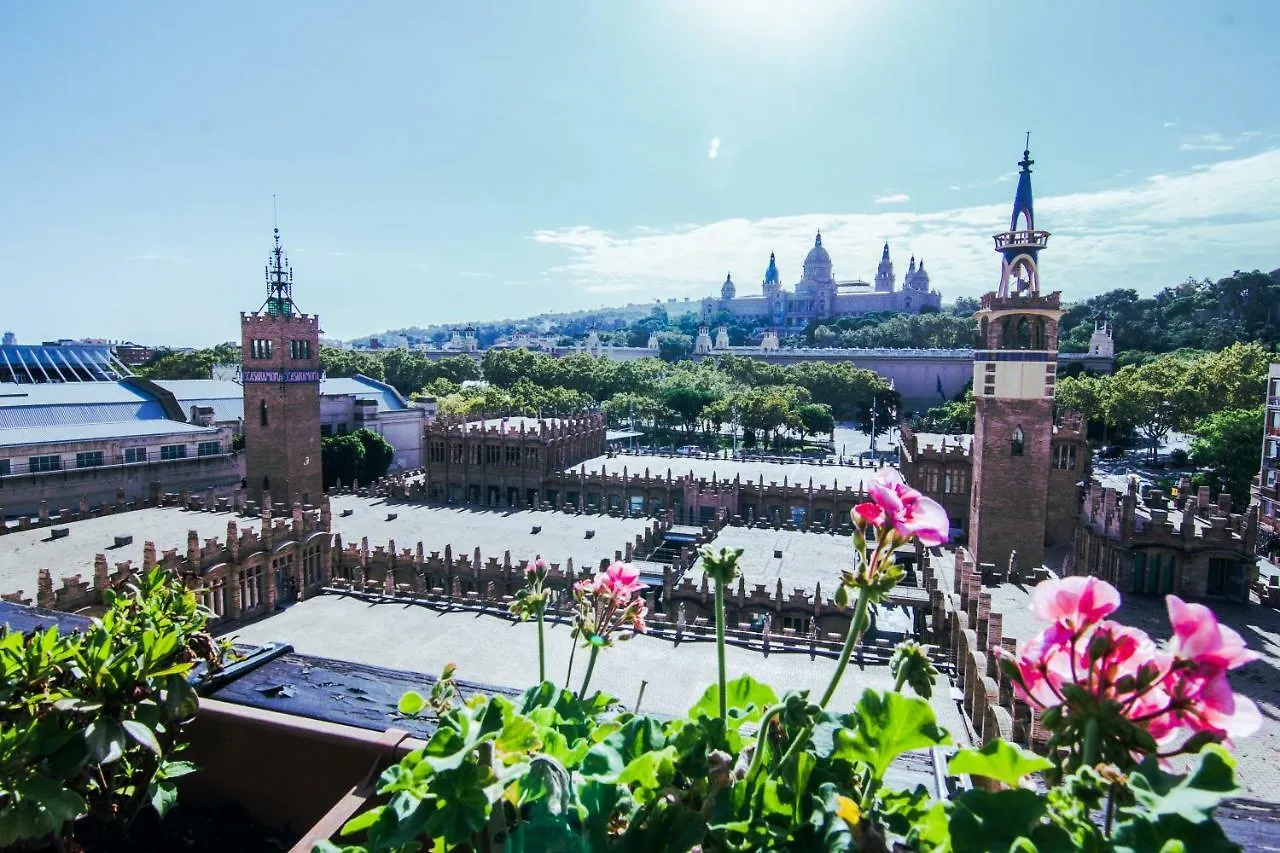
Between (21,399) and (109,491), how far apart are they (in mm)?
10058

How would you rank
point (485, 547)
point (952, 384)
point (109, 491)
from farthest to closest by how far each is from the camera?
1. point (952, 384)
2. point (109, 491)
3. point (485, 547)

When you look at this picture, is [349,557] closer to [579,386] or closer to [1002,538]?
[1002,538]

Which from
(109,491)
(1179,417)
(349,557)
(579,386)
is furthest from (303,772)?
(579,386)

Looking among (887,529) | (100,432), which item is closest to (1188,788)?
(887,529)

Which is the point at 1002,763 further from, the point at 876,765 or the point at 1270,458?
the point at 1270,458

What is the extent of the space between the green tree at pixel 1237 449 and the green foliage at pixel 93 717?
208ft

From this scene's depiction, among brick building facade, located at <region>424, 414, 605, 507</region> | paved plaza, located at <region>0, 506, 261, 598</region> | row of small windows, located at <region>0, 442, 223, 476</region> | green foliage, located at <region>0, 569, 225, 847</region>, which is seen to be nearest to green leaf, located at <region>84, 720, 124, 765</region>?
green foliage, located at <region>0, 569, 225, 847</region>

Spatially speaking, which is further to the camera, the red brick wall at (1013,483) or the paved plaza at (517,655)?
the red brick wall at (1013,483)

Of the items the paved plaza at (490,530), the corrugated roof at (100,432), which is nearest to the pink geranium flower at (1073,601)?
the paved plaza at (490,530)

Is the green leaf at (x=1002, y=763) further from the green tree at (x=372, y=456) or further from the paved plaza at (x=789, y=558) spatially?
the green tree at (x=372, y=456)

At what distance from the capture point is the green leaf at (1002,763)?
273 cm

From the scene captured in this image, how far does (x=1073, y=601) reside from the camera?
2.94 m

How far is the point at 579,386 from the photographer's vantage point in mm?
102875

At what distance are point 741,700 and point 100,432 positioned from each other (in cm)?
5558
